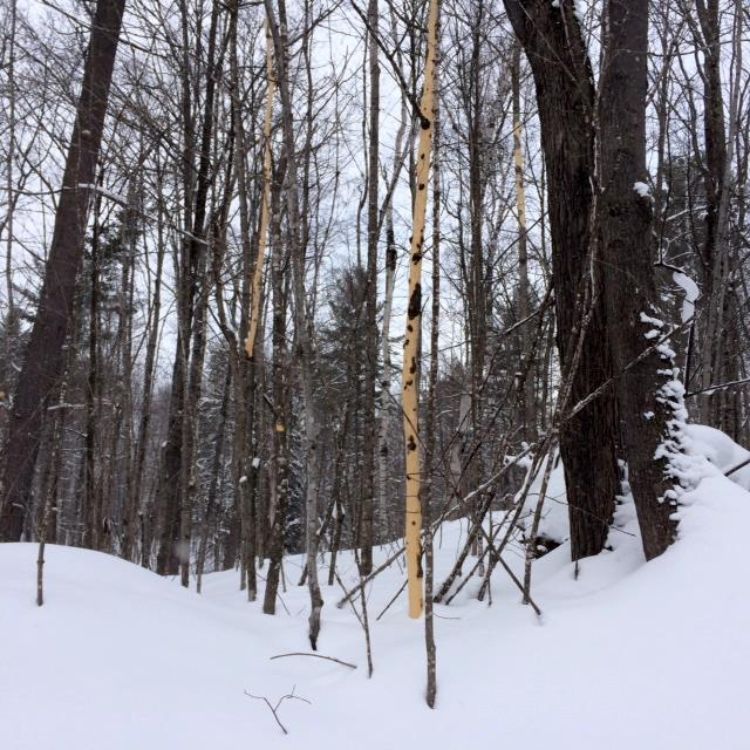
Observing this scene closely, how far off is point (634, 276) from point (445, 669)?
75.4 inches

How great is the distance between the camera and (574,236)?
133 inches

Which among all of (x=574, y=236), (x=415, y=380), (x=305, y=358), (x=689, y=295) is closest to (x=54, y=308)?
(x=305, y=358)

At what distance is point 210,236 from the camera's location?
540 centimetres

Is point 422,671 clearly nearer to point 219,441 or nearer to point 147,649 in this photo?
point 147,649

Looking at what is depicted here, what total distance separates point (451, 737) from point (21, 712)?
1.28 meters

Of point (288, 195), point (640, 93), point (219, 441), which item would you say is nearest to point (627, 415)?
point (640, 93)

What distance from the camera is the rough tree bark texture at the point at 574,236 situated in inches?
127

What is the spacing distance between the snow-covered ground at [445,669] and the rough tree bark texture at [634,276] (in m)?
0.18

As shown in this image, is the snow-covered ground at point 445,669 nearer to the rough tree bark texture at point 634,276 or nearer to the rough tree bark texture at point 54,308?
the rough tree bark texture at point 634,276

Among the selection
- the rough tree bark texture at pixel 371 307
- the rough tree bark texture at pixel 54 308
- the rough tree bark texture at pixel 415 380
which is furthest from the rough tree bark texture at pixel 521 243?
the rough tree bark texture at pixel 54 308

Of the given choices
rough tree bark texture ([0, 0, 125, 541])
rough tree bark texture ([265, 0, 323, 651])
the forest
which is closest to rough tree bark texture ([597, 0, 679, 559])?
the forest

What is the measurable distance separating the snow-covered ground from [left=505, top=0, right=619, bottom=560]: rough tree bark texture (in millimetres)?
343

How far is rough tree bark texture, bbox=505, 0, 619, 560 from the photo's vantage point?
10.6ft

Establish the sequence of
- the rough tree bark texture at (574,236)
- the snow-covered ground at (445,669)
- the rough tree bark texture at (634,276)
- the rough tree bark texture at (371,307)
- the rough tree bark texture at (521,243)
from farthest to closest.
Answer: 1. the rough tree bark texture at (521,243)
2. the rough tree bark texture at (371,307)
3. the rough tree bark texture at (574,236)
4. the rough tree bark texture at (634,276)
5. the snow-covered ground at (445,669)
